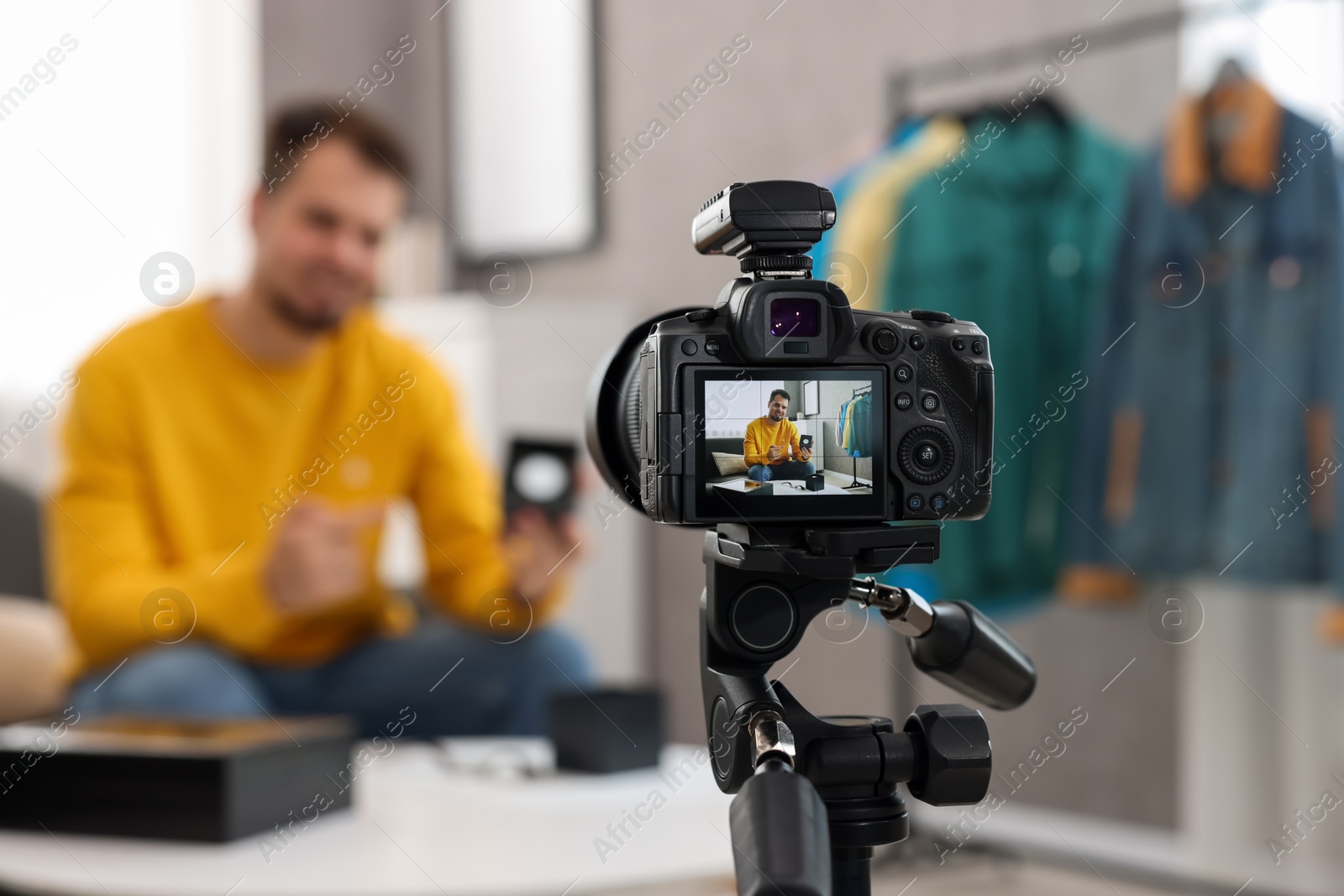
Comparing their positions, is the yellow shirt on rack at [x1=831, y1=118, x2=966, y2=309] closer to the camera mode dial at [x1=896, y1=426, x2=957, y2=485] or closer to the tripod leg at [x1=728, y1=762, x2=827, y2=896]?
the camera mode dial at [x1=896, y1=426, x2=957, y2=485]

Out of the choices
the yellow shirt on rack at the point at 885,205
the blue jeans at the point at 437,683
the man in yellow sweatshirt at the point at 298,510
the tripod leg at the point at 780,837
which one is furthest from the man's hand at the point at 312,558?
the tripod leg at the point at 780,837

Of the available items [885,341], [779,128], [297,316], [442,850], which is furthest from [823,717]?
[779,128]

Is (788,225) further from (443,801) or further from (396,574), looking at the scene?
(396,574)

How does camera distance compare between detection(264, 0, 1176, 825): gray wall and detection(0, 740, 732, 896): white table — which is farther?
detection(264, 0, 1176, 825): gray wall

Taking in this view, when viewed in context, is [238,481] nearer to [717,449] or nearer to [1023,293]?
[1023,293]

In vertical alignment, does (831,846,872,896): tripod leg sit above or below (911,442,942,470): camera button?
below

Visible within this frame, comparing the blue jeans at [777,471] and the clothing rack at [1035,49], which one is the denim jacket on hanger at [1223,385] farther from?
the blue jeans at [777,471]

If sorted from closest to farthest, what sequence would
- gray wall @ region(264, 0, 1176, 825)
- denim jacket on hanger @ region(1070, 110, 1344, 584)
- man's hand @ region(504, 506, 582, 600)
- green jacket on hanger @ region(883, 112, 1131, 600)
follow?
denim jacket on hanger @ region(1070, 110, 1344, 584), man's hand @ region(504, 506, 582, 600), green jacket on hanger @ region(883, 112, 1131, 600), gray wall @ region(264, 0, 1176, 825)

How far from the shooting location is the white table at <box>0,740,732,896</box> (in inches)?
38.1

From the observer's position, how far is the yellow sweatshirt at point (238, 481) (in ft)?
5.86

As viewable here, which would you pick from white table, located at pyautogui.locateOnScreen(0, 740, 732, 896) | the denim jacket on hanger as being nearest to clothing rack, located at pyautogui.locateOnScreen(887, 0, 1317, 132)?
the denim jacket on hanger

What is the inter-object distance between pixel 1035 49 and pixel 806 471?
1749mm

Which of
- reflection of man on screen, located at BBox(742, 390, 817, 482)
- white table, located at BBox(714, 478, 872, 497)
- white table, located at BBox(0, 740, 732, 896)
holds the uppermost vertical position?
reflection of man on screen, located at BBox(742, 390, 817, 482)

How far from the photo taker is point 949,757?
524mm
